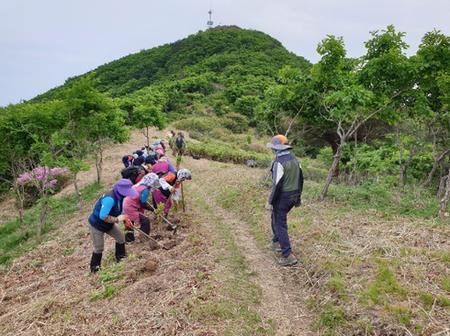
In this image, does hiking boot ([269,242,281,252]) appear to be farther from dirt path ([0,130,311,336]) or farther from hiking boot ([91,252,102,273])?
A: hiking boot ([91,252,102,273])

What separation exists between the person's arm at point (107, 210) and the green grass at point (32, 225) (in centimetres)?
365

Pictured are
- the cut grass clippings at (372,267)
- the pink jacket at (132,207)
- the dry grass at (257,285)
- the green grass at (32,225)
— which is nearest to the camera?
the cut grass clippings at (372,267)

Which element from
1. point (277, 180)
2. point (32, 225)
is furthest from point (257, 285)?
point (32, 225)

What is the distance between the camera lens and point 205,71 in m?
66.1

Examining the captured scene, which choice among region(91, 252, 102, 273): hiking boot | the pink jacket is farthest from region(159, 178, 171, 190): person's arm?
region(91, 252, 102, 273): hiking boot

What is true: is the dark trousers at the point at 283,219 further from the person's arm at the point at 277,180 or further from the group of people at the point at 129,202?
the group of people at the point at 129,202

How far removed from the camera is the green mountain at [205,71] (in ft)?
156

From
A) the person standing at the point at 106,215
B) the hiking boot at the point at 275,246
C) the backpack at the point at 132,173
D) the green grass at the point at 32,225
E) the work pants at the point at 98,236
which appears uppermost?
the backpack at the point at 132,173

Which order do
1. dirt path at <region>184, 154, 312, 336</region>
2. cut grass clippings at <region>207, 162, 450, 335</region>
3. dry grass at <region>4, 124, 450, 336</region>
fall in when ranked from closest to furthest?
1. cut grass clippings at <region>207, 162, 450, 335</region>
2. dry grass at <region>4, 124, 450, 336</region>
3. dirt path at <region>184, 154, 312, 336</region>

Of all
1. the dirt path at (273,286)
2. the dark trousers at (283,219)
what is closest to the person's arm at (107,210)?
the dirt path at (273,286)

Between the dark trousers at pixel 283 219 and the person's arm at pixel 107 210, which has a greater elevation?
the person's arm at pixel 107 210

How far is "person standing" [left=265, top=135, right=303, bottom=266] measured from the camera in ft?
14.2

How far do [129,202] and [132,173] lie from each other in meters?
0.71

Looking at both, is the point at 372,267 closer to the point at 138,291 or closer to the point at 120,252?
the point at 138,291
